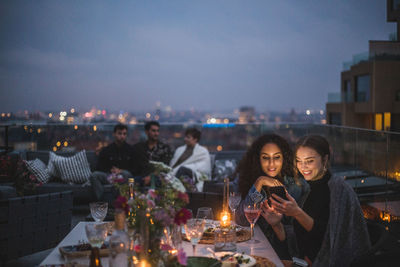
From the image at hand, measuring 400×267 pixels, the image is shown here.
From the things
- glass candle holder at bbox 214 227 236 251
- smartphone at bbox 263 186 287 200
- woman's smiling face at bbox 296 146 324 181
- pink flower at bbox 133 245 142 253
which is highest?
woman's smiling face at bbox 296 146 324 181

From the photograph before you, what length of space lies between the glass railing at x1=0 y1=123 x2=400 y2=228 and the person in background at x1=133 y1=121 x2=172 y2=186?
2.60 feet

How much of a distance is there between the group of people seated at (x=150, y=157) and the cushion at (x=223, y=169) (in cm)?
13

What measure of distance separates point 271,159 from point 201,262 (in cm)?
138

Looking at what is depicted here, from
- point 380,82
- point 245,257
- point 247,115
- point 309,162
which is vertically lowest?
point 245,257

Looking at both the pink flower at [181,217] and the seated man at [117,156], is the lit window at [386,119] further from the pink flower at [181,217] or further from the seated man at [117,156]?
the pink flower at [181,217]

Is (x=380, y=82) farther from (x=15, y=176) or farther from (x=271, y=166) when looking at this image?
(x=271, y=166)

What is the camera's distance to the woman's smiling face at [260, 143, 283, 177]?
298 cm

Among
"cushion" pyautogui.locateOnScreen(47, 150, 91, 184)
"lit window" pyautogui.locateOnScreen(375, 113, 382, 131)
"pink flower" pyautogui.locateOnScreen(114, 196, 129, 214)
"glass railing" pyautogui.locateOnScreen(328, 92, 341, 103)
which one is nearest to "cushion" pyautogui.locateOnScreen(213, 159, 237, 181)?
"cushion" pyautogui.locateOnScreen(47, 150, 91, 184)

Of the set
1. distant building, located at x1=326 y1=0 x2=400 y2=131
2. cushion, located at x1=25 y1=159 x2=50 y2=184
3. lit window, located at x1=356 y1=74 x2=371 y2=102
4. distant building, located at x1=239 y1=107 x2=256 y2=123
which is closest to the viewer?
cushion, located at x1=25 y1=159 x2=50 y2=184

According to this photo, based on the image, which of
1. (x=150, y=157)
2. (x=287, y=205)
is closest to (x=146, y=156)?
(x=150, y=157)

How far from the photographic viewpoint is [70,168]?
5.80 metres

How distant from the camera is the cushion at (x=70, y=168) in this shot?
19.0 feet

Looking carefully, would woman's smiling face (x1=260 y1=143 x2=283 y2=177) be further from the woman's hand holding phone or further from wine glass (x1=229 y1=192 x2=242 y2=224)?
the woman's hand holding phone

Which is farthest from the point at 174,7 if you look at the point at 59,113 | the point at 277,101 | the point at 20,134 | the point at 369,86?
the point at 369,86
